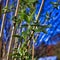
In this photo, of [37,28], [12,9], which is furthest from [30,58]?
[12,9]

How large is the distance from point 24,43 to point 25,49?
4cm

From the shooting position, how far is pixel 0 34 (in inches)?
50.3

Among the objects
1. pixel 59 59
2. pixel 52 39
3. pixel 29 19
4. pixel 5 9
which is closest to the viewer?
pixel 29 19

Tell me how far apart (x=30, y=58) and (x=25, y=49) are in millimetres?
61

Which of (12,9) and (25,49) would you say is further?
(12,9)

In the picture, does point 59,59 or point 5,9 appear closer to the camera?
point 5,9

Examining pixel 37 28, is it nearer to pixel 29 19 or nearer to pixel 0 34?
pixel 29 19

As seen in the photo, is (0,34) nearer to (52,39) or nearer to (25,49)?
(25,49)

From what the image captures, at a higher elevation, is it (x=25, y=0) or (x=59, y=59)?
(x=25, y=0)

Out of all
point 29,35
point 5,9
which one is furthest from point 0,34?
point 29,35

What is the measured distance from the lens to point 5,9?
1254mm

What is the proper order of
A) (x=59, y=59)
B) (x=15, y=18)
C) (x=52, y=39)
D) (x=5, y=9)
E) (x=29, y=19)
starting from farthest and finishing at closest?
(x=52, y=39), (x=59, y=59), (x=5, y=9), (x=15, y=18), (x=29, y=19)

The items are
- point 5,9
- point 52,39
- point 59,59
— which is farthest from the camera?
point 52,39

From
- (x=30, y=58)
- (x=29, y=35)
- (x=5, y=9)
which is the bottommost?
(x=30, y=58)
